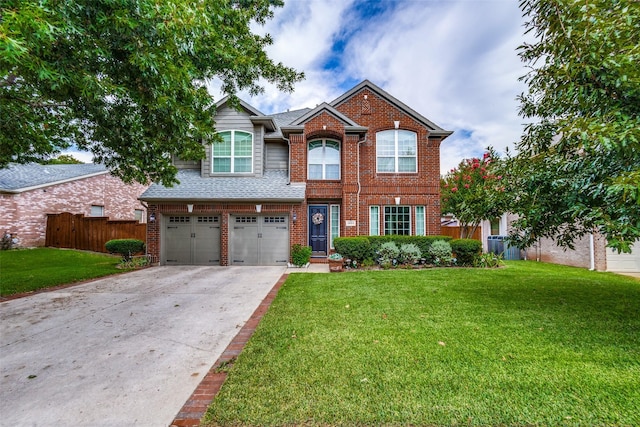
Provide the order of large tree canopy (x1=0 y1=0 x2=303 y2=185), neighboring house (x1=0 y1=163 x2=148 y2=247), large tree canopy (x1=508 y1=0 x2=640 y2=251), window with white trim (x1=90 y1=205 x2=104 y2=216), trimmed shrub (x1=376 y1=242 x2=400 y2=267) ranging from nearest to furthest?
large tree canopy (x1=508 y1=0 x2=640 y2=251)
large tree canopy (x1=0 y1=0 x2=303 y2=185)
trimmed shrub (x1=376 y1=242 x2=400 y2=267)
neighboring house (x1=0 y1=163 x2=148 y2=247)
window with white trim (x1=90 y1=205 x2=104 y2=216)

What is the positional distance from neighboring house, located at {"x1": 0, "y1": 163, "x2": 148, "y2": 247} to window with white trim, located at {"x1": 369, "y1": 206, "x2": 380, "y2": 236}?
1222 centimetres

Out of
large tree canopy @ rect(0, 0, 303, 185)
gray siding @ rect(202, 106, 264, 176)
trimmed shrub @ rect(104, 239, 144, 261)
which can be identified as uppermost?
gray siding @ rect(202, 106, 264, 176)

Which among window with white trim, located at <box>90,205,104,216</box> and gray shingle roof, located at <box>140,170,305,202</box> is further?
window with white trim, located at <box>90,205,104,216</box>

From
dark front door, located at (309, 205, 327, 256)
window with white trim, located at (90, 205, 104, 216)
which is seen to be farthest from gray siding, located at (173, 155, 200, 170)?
window with white trim, located at (90, 205, 104, 216)

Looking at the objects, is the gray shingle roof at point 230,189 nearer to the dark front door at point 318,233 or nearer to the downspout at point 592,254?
the dark front door at point 318,233

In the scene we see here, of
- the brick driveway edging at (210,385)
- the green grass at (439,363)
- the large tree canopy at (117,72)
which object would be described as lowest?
the brick driveway edging at (210,385)

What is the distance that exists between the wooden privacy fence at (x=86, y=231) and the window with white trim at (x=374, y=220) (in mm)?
11020

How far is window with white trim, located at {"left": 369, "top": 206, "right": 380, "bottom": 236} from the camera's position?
11.9m

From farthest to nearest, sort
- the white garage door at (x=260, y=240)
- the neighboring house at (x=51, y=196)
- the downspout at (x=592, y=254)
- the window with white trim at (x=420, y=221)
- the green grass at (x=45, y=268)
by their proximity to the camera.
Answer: the neighboring house at (x=51, y=196) < the window with white trim at (x=420, y=221) < the white garage door at (x=260, y=240) < the downspout at (x=592, y=254) < the green grass at (x=45, y=268)

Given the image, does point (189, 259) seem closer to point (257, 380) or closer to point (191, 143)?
point (191, 143)

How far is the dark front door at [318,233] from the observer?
12.0m

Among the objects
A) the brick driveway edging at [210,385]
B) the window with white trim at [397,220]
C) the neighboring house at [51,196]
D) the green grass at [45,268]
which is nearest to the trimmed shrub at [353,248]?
the window with white trim at [397,220]

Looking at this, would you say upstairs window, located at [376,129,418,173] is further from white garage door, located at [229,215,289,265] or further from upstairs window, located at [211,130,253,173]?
upstairs window, located at [211,130,253,173]

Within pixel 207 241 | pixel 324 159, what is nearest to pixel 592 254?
pixel 324 159
